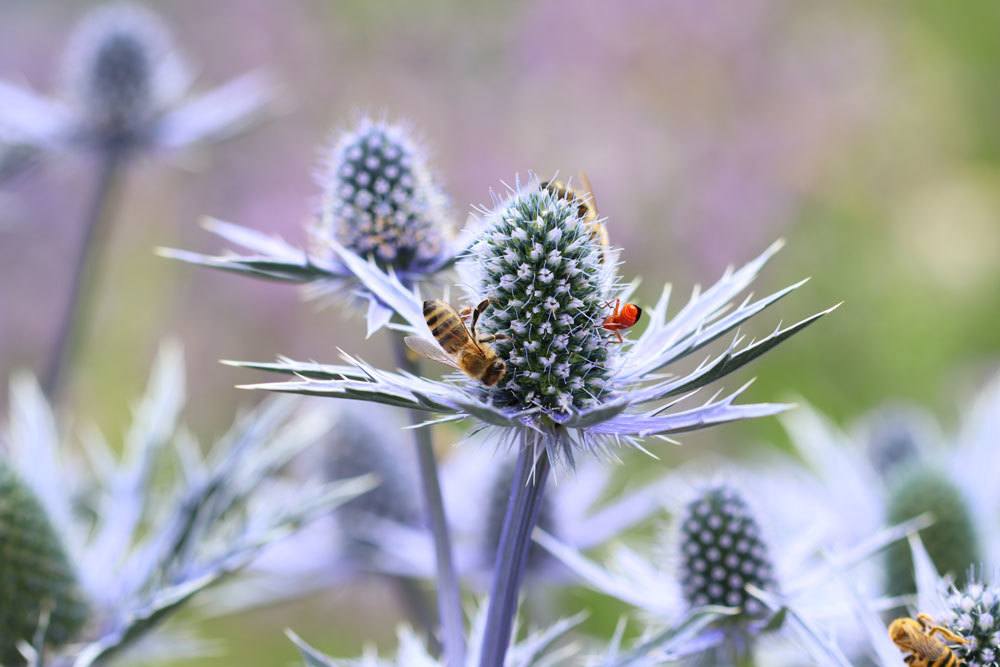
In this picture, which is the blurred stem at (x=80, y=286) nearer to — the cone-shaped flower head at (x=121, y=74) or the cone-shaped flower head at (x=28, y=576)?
the cone-shaped flower head at (x=121, y=74)

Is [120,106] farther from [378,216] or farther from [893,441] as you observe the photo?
[893,441]

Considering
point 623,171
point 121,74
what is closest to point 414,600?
point 121,74

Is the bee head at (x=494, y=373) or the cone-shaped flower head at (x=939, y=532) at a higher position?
the bee head at (x=494, y=373)

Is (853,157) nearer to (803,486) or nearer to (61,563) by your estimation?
(803,486)

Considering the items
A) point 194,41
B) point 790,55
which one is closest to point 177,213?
point 194,41

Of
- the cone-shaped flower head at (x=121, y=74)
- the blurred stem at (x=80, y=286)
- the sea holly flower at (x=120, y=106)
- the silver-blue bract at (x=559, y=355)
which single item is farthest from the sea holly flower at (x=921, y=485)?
the cone-shaped flower head at (x=121, y=74)

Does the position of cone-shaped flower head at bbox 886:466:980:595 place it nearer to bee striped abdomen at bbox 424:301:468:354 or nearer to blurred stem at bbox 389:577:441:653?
blurred stem at bbox 389:577:441:653
